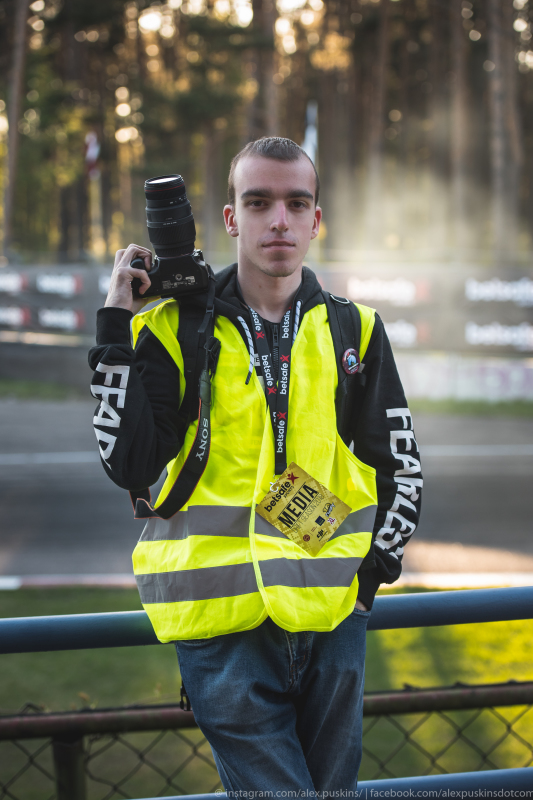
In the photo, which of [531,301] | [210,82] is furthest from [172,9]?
[531,301]

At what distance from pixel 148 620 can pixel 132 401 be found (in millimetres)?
601

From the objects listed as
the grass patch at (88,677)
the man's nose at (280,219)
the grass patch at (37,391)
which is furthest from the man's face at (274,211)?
the grass patch at (37,391)

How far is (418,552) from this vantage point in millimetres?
6719

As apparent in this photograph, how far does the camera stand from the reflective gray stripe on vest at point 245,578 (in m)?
1.68

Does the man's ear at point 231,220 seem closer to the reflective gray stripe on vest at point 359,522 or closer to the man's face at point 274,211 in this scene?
the man's face at point 274,211

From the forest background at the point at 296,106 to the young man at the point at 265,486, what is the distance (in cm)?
1673

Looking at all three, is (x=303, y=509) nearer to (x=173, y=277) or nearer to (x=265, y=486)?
(x=265, y=486)

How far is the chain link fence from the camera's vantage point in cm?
209

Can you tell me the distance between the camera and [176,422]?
71.9 inches

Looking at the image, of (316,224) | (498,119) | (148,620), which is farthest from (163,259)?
(498,119)

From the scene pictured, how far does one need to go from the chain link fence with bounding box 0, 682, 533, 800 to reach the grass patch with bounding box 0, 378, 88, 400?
10962 mm

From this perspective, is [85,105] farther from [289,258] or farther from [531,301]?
[289,258]

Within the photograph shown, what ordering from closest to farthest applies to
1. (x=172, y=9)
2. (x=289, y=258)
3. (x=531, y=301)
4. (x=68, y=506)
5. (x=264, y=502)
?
(x=264, y=502), (x=289, y=258), (x=68, y=506), (x=531, y=301), (x=172, y=9)

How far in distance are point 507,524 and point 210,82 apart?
31776 millimetres
